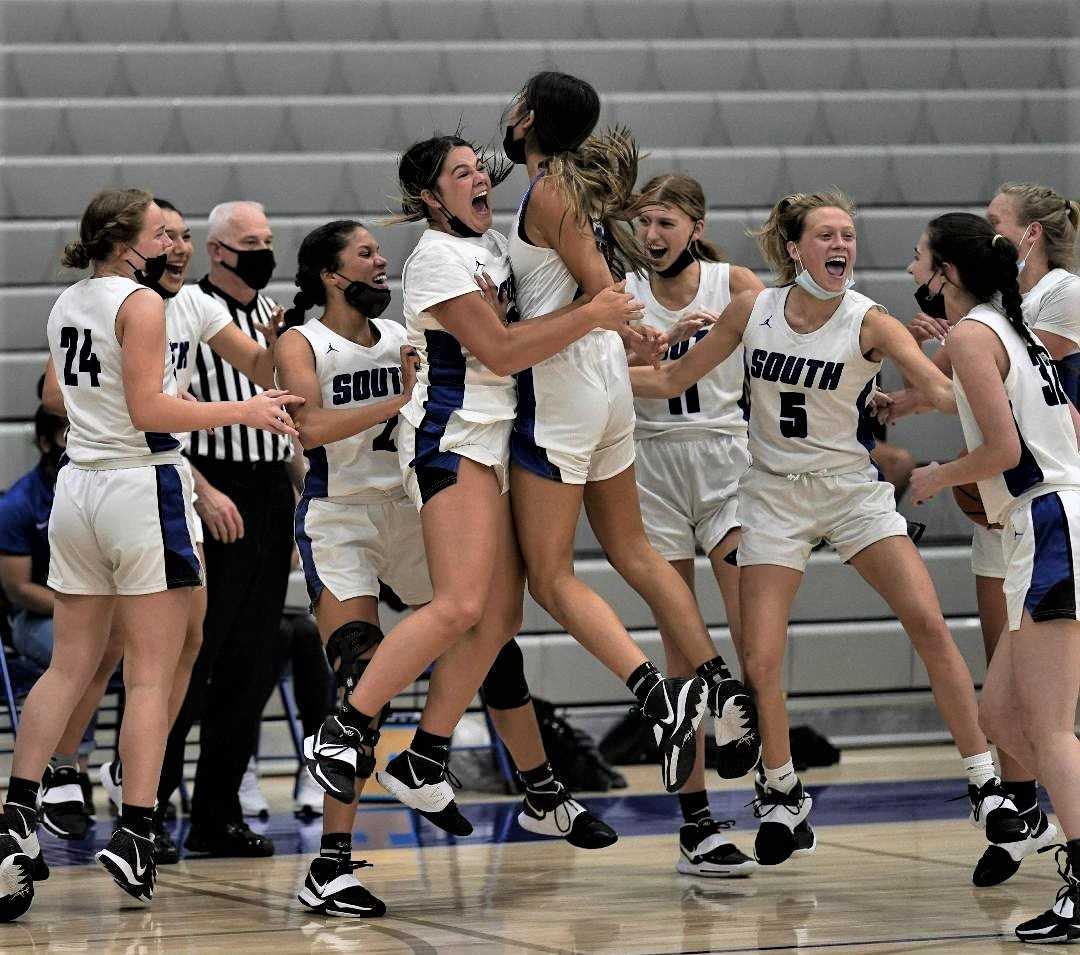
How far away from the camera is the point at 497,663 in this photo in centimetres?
423

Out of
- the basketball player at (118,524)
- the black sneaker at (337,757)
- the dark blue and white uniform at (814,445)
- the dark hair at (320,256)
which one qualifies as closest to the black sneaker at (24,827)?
the basketball player at (118,524)

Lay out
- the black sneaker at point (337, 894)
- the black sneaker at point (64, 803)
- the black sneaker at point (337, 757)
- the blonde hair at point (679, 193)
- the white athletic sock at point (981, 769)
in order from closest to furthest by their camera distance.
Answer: the black sneaker at point (337, 757)
the black sneaker at point (337, 894)
the white athletic sock at point (981, 769)
the blonde hair at point (679, 193)
the black sneaker at point (64, 803)

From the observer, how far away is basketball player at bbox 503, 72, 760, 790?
373cm

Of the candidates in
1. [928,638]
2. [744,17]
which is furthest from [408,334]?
[744,17]

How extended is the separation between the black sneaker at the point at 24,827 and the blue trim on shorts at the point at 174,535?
614 mm

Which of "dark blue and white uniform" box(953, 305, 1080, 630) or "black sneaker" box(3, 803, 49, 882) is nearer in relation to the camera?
"dark blue and white uniform" box(953, 305, 1080, 630)

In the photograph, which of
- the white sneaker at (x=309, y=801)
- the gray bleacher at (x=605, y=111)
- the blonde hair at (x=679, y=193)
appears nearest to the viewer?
the blonde hair at (x=679, y=193)

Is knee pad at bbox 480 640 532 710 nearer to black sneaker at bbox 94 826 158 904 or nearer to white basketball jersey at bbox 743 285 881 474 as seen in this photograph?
white basketball jersey at bbox 743 285 881 474

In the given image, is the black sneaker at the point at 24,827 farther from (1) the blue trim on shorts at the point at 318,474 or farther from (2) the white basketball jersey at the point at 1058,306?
(2) the white basketball jersey at the point at 1058,306

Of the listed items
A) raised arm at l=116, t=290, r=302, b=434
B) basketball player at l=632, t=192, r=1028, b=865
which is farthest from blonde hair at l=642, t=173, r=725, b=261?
raised arm at l=116, t=290, r=302, b=434

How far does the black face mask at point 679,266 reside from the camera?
4.69m

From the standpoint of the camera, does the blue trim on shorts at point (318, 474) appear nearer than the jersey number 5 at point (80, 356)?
No

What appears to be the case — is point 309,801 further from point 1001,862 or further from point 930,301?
point 930,301

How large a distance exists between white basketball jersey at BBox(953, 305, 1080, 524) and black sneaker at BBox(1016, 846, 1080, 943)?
0.75m
